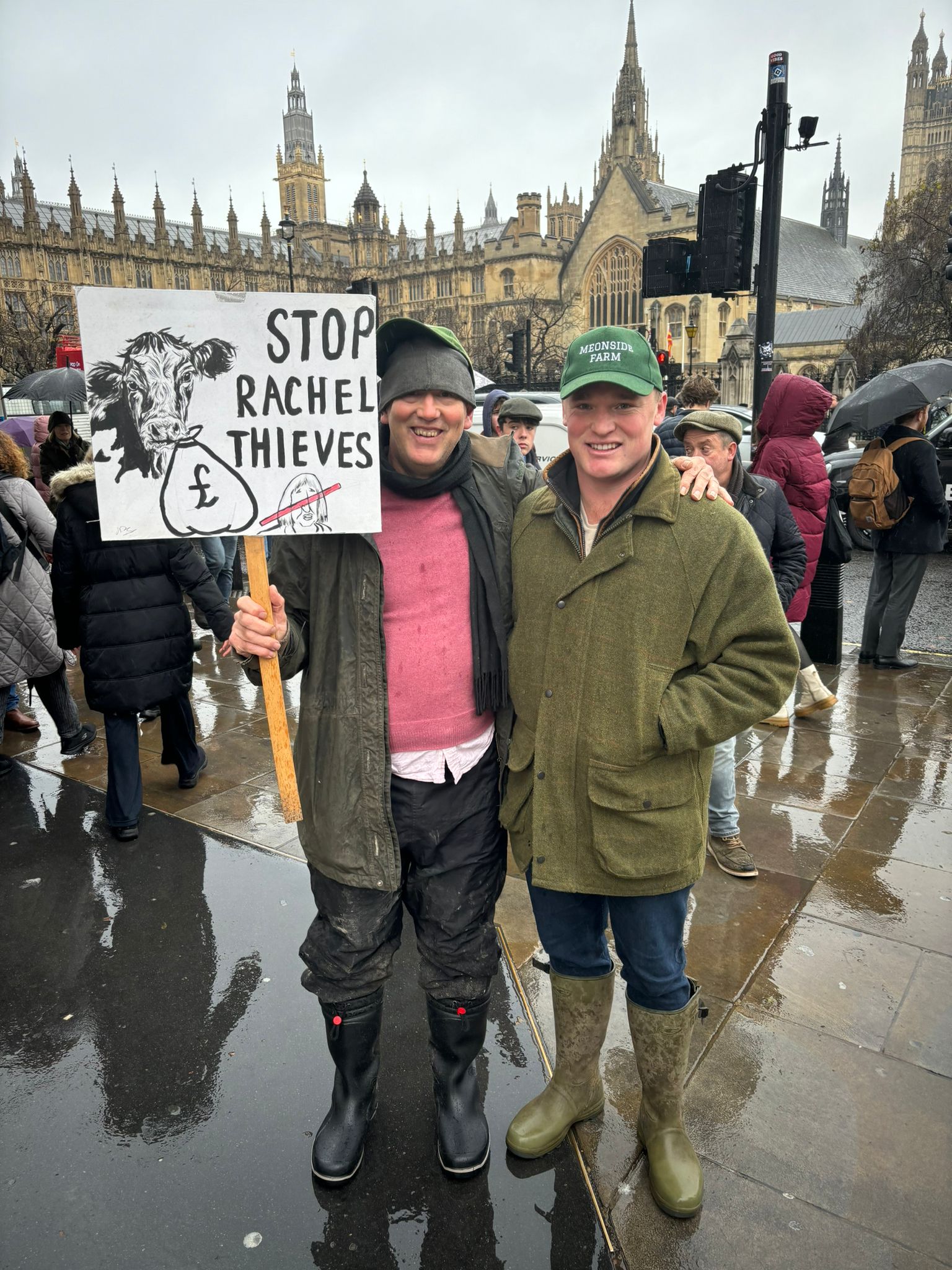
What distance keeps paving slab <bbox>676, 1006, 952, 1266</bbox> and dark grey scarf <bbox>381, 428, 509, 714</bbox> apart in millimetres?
1381

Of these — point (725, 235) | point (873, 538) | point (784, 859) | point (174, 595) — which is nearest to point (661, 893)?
point (784, 859)

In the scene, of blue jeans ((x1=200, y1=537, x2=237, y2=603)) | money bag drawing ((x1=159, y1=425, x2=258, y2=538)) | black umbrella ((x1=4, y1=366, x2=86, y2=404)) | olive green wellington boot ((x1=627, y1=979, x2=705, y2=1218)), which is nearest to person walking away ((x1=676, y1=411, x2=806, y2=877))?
olive green wellington boot ((x1=627, y1=979, x2=705, y2=1218))

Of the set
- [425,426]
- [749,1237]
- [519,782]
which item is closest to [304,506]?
[425,426]

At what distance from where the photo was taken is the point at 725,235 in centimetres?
810

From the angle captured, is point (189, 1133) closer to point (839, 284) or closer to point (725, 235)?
point (725, 235)

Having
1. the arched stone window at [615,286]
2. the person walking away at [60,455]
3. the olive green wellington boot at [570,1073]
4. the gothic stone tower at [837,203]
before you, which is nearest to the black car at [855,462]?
the person walking away at [60,455]

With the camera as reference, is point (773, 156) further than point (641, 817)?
Yes

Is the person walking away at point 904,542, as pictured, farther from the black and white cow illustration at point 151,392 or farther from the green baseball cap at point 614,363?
the black and white cow illustration at point 151,392

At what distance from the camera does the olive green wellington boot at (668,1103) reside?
2.10m

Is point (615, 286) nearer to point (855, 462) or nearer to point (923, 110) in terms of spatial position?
point (855, 462)

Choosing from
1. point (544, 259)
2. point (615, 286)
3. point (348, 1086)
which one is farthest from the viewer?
point (544, 259)

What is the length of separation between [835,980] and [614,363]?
233 cm

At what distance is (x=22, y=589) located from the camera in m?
4.94

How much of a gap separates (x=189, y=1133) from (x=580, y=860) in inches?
54.5
